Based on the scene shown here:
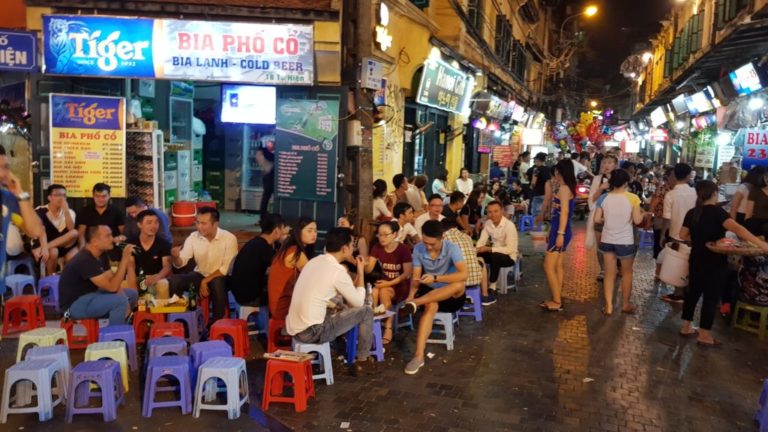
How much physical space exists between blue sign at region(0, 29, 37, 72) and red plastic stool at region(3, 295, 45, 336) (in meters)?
4.27

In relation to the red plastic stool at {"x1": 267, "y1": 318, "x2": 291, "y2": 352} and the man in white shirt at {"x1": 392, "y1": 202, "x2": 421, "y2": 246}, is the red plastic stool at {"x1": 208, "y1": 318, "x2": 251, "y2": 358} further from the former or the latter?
the man in white shirt at {"x1": 392, "y1": 202, "x2": 421, "y2": 246}

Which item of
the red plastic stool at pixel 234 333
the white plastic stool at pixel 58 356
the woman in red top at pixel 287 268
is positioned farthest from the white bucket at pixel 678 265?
the white plastic stool at pixel 58 356

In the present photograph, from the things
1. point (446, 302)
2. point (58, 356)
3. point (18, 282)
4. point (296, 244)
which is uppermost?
point (296, 244)

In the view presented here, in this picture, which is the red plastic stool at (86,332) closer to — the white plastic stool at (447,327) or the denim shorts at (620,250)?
the white plastic stool at (447,327)

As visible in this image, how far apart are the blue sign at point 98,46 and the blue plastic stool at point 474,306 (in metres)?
5.95

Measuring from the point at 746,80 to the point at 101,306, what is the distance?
12.7 metres

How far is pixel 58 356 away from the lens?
17.7ft

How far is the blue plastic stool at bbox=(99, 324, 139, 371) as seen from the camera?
20.0 feet

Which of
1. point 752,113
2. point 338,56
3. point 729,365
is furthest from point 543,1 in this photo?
point 729,365

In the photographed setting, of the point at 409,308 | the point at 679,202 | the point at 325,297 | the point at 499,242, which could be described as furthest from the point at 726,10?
the point at 325,297

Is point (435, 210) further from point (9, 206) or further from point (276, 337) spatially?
point (9, 206)

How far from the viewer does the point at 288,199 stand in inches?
420

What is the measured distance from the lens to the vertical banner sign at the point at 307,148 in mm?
10172

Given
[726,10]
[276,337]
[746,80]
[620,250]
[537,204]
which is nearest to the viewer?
[276,337]
